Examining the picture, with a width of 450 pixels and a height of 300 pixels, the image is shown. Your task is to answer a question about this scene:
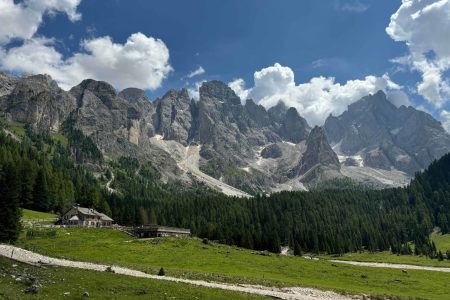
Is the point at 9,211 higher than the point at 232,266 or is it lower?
higher

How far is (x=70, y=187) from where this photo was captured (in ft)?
550

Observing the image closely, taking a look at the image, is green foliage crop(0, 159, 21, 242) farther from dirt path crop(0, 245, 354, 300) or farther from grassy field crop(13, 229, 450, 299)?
dirt path crop(0, 245, 354, 300)

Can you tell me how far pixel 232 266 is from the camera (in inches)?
2923

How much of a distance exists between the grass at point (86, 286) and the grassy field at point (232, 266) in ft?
42.2

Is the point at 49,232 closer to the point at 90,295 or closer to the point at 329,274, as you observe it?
the point at 329,274

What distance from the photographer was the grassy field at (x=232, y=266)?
61.5m

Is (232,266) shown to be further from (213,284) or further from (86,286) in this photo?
(86,286)

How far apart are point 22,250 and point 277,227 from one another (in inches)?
5836

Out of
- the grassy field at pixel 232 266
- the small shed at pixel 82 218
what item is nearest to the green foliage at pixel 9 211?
the grassy field at pixel 232 266

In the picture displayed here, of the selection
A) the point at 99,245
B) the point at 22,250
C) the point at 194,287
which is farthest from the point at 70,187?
the point at 194,287

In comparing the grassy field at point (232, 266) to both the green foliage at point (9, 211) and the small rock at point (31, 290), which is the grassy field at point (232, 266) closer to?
the green foliage at point (9, 211)

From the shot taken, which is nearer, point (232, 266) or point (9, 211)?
point (9, 211)

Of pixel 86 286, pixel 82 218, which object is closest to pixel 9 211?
pixel 86 286

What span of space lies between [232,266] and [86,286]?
40.9 metres
